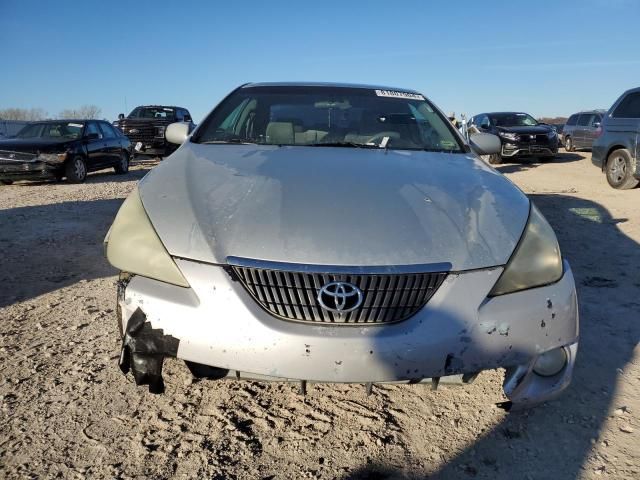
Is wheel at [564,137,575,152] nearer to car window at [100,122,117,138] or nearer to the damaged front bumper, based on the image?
car window at [100,122,117,138]

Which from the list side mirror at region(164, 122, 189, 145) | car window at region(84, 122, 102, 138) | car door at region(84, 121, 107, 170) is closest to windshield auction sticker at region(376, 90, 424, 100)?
side mirror at region(164, 122, 189, 145)

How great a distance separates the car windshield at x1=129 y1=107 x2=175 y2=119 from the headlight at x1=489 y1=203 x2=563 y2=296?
56.1ft

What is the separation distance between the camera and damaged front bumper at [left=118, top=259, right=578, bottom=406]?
1701mm

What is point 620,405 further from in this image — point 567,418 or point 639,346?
point 639,346

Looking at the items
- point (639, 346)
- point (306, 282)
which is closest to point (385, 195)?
point (306, 282)

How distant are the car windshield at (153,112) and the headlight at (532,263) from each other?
56.1 ft

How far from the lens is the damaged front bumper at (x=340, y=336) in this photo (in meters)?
1.70

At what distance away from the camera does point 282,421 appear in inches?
86.2

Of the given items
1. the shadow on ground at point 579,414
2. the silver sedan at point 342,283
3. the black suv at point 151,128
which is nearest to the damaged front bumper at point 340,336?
the silver sedan at point 342,283

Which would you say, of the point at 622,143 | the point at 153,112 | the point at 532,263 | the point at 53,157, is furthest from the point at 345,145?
the point at 153,112

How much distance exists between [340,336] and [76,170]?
1066cm

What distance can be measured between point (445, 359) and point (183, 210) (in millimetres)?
1139

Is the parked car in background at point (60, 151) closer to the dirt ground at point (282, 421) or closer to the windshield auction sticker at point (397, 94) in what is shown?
A: the dirt ground at point (282, 421)

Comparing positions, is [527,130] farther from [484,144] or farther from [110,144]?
[484,144]
